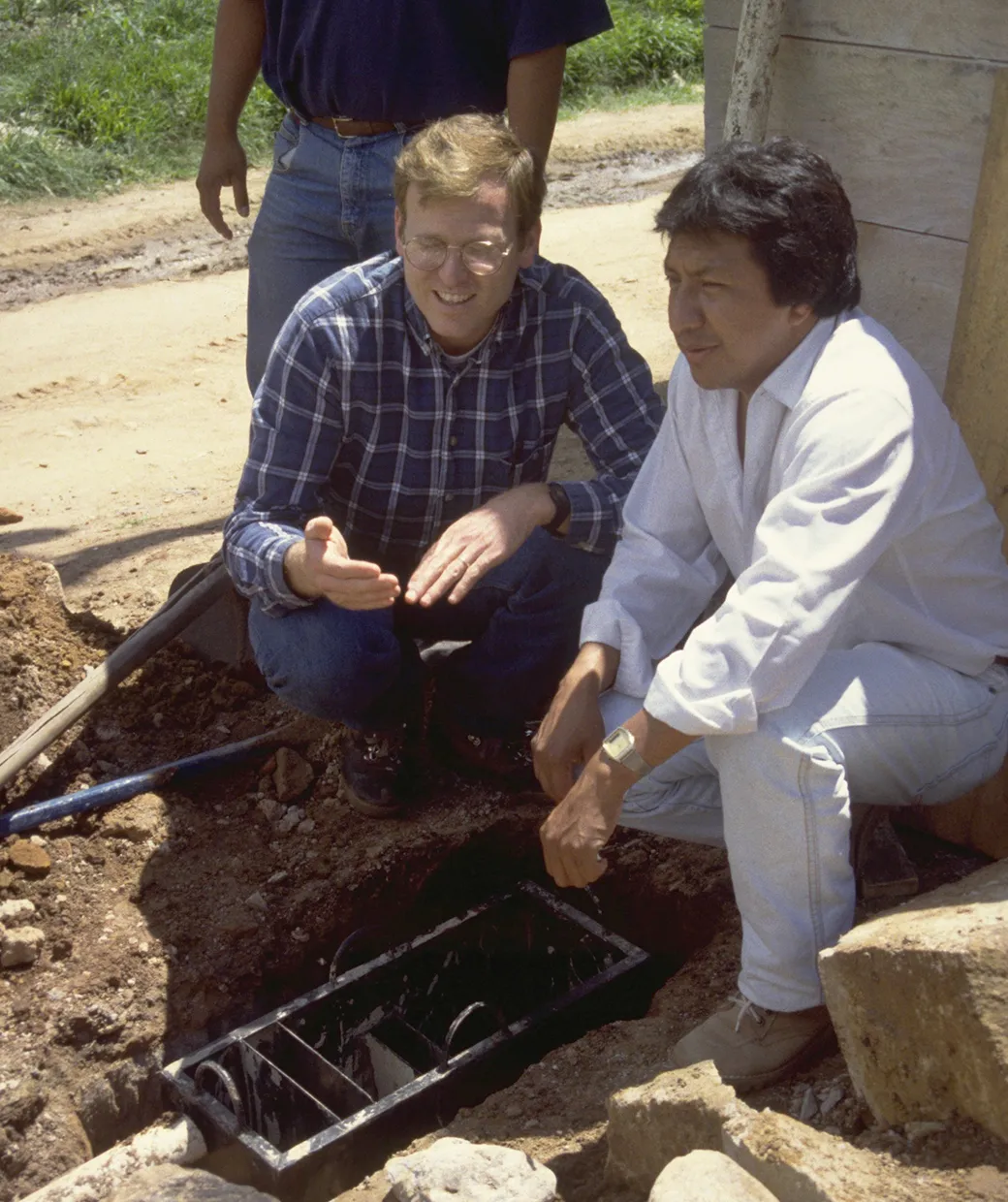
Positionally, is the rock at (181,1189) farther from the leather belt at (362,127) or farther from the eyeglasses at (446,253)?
the leather belt at (362,127)

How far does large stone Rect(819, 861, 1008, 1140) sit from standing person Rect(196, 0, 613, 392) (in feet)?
6.96

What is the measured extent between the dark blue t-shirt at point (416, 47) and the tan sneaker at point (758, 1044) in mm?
2395

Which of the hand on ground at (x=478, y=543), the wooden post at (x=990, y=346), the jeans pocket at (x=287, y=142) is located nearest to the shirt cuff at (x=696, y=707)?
the hand on ground at (x=478, y=543)

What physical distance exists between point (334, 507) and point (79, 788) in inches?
39.7

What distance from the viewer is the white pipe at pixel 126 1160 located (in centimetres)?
283

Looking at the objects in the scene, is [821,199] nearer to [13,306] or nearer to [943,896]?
[943,896]

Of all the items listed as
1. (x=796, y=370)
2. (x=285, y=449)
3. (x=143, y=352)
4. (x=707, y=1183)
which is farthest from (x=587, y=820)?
(x=143, y=352)

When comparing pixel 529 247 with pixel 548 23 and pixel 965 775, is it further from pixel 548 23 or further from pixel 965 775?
pixel 965 775

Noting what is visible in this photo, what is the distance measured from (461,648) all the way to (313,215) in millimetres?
1259

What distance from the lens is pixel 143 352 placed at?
6793mm

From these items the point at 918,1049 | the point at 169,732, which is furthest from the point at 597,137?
the point at 918,1049

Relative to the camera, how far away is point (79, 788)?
3.76 m

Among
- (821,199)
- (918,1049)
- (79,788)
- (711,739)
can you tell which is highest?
(821,199)

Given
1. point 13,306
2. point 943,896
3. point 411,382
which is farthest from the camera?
point 13,306
